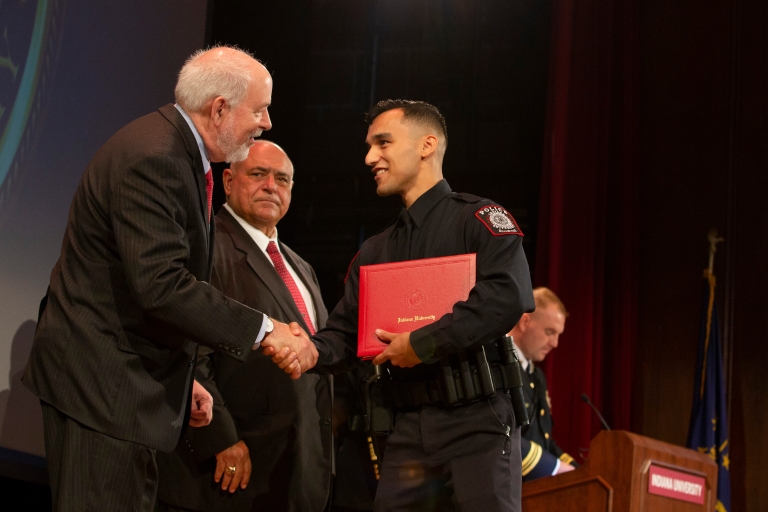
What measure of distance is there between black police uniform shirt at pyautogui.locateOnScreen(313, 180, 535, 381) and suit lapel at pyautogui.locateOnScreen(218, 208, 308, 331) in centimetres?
48

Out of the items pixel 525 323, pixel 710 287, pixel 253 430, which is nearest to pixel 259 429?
pixel 253 430

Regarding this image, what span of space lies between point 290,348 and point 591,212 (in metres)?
3.50

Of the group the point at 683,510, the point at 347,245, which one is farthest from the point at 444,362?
the point at 347,245

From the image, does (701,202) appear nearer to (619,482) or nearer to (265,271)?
(619,482)

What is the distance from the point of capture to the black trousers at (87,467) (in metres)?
1.93

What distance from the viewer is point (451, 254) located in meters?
2.38

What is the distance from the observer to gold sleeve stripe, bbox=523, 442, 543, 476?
385 cm

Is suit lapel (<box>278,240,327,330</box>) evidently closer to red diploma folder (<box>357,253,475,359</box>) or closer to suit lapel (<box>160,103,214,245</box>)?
red diploma folder (<box>357,253,475,359</box>)

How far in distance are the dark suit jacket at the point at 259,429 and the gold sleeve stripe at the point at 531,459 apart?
1220 millimetres

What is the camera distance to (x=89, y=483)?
76.1 inches

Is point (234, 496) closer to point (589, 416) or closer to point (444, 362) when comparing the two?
point (444, 362)

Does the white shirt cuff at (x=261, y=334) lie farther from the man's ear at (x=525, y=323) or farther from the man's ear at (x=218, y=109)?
the man's ear at (x=525, y=323)

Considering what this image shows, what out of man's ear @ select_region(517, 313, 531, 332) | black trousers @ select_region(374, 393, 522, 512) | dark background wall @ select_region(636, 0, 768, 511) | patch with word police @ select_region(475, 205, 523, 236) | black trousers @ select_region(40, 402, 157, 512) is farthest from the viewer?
dark background wall @ select_region(636, 0, 768, 511)

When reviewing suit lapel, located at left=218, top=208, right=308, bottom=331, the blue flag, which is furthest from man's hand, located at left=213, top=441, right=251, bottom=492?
the blue flag
